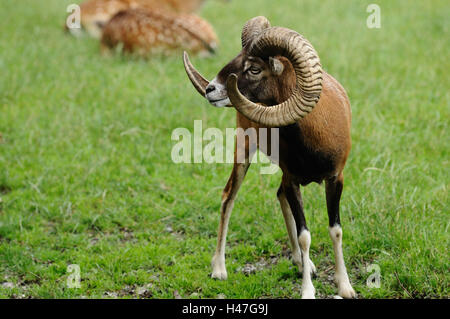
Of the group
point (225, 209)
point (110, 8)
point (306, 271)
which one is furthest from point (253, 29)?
point (110, 8)

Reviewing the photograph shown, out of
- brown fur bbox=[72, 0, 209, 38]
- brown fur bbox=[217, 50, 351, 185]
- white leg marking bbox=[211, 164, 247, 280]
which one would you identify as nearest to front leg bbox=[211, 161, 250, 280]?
white leg marking bbox=[211, 164, 247, 280]

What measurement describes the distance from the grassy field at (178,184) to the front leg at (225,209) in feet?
0.45

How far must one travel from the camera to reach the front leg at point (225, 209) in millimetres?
5396

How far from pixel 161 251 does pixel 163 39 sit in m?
5.70

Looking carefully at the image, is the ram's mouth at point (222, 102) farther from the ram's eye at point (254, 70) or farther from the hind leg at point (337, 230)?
the hind leg at point (337, 230)

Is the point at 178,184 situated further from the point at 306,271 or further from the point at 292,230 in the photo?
the point at 306,271

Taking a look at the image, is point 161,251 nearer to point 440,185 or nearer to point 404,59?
point 440,185

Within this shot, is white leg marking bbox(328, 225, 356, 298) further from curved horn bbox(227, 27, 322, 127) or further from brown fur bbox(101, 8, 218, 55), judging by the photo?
brown fur bbox(101, 8, 218, 55)

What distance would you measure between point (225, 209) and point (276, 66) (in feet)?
4.97

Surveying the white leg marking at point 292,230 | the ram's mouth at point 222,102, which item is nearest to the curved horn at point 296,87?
the ram's mouth at point 222,102

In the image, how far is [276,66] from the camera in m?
4.52

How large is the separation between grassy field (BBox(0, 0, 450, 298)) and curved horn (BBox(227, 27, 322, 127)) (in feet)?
5.18
